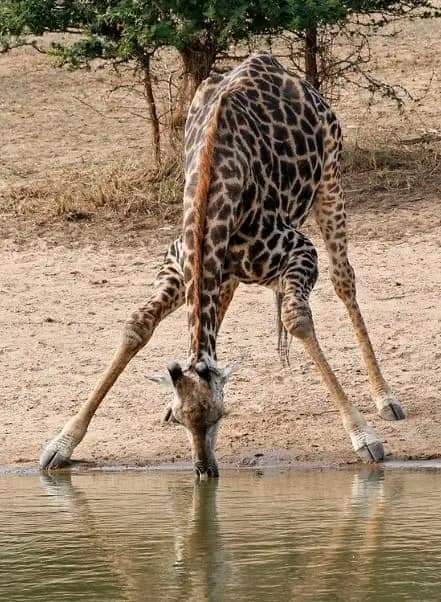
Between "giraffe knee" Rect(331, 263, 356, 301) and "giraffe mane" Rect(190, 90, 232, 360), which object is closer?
"giraffe mane" Rect(190, 90, 232, 360)

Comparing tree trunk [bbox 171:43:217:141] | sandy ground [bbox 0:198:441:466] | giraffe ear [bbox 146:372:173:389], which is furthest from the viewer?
tree trunk [bbox 171:43:217:141]

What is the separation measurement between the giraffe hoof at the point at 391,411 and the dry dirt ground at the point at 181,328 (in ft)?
0.19

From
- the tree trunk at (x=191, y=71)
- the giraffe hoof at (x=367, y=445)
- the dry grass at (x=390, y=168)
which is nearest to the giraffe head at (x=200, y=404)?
the giraffe hoof at (x=367, y=445)

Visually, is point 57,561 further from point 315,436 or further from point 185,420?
point 315,436

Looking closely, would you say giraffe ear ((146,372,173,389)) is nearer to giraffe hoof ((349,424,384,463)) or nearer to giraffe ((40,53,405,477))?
giraffe ((40,53,405,477))

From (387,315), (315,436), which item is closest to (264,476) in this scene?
(315,436)

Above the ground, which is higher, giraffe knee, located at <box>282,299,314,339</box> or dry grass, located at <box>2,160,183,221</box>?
dry grass, located at <box>2,160,183,221</box>

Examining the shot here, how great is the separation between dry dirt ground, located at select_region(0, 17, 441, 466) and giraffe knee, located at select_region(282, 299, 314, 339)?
1.63 feet

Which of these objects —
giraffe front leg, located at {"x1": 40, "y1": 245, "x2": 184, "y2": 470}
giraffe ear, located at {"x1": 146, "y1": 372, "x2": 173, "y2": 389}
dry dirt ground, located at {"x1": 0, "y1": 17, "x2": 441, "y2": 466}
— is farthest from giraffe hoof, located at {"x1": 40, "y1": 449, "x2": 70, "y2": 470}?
giraffe ear, located at {"x1": 146, "y1": 372, "x2": 173, "y2": 389}

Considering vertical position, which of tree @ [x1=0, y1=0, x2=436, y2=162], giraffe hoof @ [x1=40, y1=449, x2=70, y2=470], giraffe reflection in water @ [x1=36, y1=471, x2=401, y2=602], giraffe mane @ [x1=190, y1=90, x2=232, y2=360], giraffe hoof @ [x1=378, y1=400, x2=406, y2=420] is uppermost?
tree @ [x1=0, y1=0, x2=436, y2=162]

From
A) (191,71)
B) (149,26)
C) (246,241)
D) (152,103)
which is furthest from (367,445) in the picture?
(152,103)

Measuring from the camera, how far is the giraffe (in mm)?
7383

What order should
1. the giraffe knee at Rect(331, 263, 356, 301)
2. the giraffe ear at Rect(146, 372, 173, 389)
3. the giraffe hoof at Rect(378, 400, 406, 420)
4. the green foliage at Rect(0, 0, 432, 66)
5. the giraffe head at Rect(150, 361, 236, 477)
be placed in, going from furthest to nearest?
the green foliage at Rect(0, 0, 432, 66) → the giraffe knee at Rect(331, 263, 356, 301) → the giraffe hoof at Rect(378, 400, 406, 420) → the giraffe ear at Rect(146, 372, 173, 389) → the giraffe head at Rect(150, 361, 236, 477)

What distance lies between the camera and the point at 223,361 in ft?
32.2
